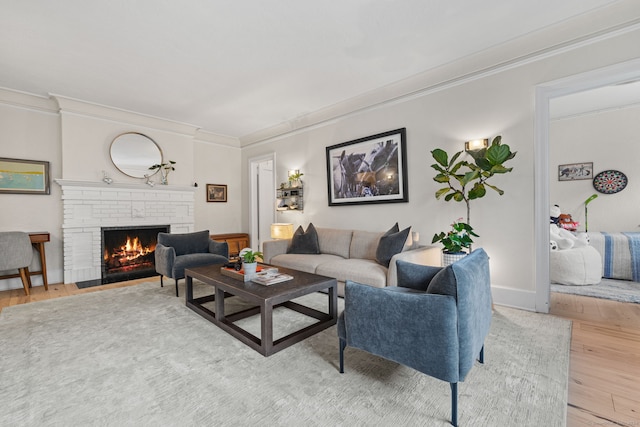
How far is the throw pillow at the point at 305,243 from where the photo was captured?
4105mm

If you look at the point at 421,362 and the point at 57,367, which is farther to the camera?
the point at 57,367

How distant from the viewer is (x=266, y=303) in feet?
6.56

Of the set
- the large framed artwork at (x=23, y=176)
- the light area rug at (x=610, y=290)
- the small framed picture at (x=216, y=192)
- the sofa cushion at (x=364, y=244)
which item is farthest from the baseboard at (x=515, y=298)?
the large framed artwork at (x=23, y=176)

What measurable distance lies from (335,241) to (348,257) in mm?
317

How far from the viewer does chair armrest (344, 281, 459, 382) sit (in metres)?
1.35

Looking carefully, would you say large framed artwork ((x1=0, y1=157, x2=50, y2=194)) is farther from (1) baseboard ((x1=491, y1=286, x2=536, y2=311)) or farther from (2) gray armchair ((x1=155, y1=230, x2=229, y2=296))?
(1) baseboard ((x1=491, y1=286, x2=536, y2=311))

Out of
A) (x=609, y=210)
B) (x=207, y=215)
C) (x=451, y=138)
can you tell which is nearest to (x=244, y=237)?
(x=207, y=215)

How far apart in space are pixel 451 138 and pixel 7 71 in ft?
17.7

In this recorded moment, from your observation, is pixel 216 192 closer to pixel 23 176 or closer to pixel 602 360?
pixel 23 176

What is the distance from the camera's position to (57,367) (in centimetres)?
191

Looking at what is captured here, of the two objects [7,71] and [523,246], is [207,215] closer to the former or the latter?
[7,71]

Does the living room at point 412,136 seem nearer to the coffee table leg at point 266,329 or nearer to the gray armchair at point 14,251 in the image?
the gray armchair at point 14,251

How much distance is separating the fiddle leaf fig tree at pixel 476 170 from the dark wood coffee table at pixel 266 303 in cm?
168

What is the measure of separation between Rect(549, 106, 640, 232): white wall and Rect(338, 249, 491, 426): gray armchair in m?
4.70
